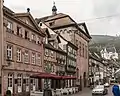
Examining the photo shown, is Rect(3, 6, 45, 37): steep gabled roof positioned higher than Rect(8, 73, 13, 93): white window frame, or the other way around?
Rect(3, 6, 45, 37): steep gabled roof

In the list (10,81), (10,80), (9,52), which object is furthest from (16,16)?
(10,81)

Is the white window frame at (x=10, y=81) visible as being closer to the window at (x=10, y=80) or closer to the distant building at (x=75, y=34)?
the window at (x=10, y=80)

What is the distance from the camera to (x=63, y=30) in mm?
78375

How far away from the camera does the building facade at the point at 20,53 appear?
35156 millimetres

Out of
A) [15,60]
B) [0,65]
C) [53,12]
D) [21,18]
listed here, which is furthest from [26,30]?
[53,12]

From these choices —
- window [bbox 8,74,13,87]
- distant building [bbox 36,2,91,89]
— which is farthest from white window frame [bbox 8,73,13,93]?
Result: distant building [bbox 36,2,91,89]

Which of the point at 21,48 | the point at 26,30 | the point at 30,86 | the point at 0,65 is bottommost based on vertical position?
the point at 30,86

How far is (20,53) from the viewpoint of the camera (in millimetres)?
39875

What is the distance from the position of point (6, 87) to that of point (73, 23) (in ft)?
150

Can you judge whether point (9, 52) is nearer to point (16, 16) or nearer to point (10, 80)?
point (10, 80)

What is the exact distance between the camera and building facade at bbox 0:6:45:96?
3516 centimetres

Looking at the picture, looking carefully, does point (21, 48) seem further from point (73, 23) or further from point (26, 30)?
point (73, 23)

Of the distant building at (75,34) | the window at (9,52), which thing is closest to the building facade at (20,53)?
the window at (9,52)

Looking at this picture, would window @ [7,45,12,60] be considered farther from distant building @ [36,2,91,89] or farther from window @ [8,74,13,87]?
distant building @ [36,2,91,89]
